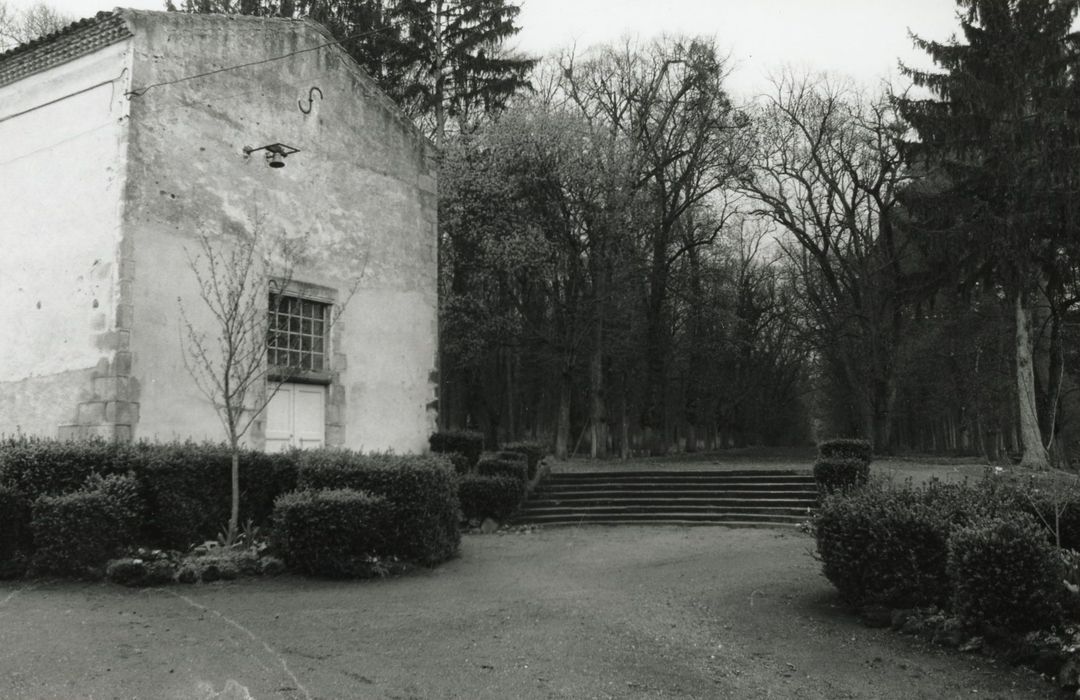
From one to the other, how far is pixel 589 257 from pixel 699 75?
368 inches

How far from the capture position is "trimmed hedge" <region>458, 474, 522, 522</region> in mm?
16234

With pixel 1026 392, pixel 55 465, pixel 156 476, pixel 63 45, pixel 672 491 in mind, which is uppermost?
pixel 63 45

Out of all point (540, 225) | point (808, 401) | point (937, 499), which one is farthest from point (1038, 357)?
point (808, 401)

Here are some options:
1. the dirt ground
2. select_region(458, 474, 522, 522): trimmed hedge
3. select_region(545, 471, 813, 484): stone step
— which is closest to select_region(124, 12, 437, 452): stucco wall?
select_region(458, 474, 522, 522): trimmed hedge

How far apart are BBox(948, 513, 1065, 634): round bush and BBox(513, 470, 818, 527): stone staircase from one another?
352 inches

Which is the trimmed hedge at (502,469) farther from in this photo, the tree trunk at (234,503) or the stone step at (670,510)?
the tree trunk at (234,503)

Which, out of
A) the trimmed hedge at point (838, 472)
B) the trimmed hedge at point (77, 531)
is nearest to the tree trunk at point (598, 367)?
the trimmed hedge at point (838, 472)

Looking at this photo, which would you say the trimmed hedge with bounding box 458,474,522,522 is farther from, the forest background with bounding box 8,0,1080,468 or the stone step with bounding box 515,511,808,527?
the forest background with bounding box 8,0,1080,468

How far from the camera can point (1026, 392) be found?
2252 centimetres

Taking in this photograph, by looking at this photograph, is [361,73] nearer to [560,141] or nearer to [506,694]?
[560,141]

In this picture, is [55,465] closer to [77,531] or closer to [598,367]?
[77,531]

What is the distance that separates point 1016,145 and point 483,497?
1675 centimetres

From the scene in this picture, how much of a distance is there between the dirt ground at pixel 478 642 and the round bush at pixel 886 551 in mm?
387

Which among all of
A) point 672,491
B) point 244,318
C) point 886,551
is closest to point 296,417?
point 244,318
